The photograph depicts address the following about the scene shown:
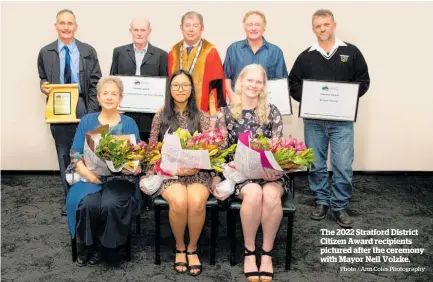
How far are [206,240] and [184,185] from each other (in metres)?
0.70

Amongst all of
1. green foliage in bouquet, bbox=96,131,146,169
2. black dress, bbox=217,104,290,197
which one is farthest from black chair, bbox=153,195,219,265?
black dress, bbox=217,104,290,197

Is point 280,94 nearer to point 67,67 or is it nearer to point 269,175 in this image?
point 269,175

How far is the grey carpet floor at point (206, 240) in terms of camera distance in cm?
363

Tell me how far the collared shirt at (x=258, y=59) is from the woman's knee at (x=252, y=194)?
1.32 m

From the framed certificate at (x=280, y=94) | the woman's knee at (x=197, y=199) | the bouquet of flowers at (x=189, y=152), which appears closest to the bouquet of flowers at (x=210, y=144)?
the bouquet of flowers at (x=189, y=152)

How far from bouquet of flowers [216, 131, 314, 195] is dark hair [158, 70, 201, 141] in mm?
469

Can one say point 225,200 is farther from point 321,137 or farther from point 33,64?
point 33,64

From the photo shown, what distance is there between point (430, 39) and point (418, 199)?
1.77 metres

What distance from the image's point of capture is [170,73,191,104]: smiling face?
149 inches

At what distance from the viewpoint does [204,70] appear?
14.6 ft

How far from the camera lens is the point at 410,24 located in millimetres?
5680

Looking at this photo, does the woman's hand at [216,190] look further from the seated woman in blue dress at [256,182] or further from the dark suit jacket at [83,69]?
the dark suit jacket at [83,69]

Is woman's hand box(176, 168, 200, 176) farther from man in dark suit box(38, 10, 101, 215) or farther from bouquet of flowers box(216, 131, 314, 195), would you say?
man in dark suit box(38, 10, 101, 215)

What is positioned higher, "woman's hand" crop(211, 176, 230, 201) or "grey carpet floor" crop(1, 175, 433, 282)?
"woman's hand" crop(211, 176, 230, 201)
